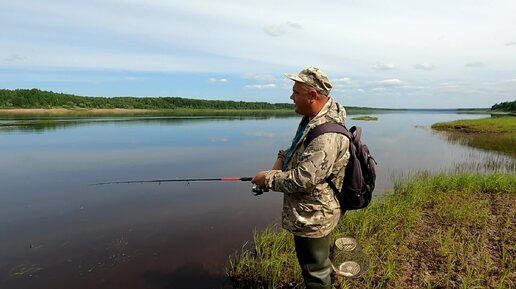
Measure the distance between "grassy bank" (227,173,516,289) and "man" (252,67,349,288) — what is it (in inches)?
57.7

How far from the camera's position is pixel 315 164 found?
2.84m

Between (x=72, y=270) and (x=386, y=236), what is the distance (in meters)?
5.06

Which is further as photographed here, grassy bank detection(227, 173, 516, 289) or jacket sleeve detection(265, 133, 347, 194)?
grassy bank detection(227, 173, 516, 289)

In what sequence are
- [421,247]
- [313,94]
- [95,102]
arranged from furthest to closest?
1. [95,102]
2. [421,247]
3. [313,94]

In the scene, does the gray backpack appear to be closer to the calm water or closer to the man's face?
the man's face

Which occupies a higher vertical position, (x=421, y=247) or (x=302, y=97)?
(x=302, y=97)

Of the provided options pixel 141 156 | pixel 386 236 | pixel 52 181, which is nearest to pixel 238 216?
pixel 386 236

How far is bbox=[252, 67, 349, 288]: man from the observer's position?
287 centimetres

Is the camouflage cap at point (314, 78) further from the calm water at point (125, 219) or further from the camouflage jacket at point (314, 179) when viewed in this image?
the calm water at point (125, 219)

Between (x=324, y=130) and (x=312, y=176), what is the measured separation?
0.39 m

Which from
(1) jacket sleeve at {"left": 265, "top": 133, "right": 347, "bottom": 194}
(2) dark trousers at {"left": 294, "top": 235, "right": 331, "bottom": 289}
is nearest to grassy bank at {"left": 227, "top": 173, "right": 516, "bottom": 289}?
(2) dark trousers at {"left": 294, "top": 235, "right": 331, "bottom": 289}

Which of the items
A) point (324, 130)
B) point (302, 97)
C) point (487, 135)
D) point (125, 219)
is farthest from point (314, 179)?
point (487, 135)

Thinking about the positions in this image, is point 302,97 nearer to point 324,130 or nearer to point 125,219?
point 324,130

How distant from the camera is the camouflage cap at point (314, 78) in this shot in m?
2.97
